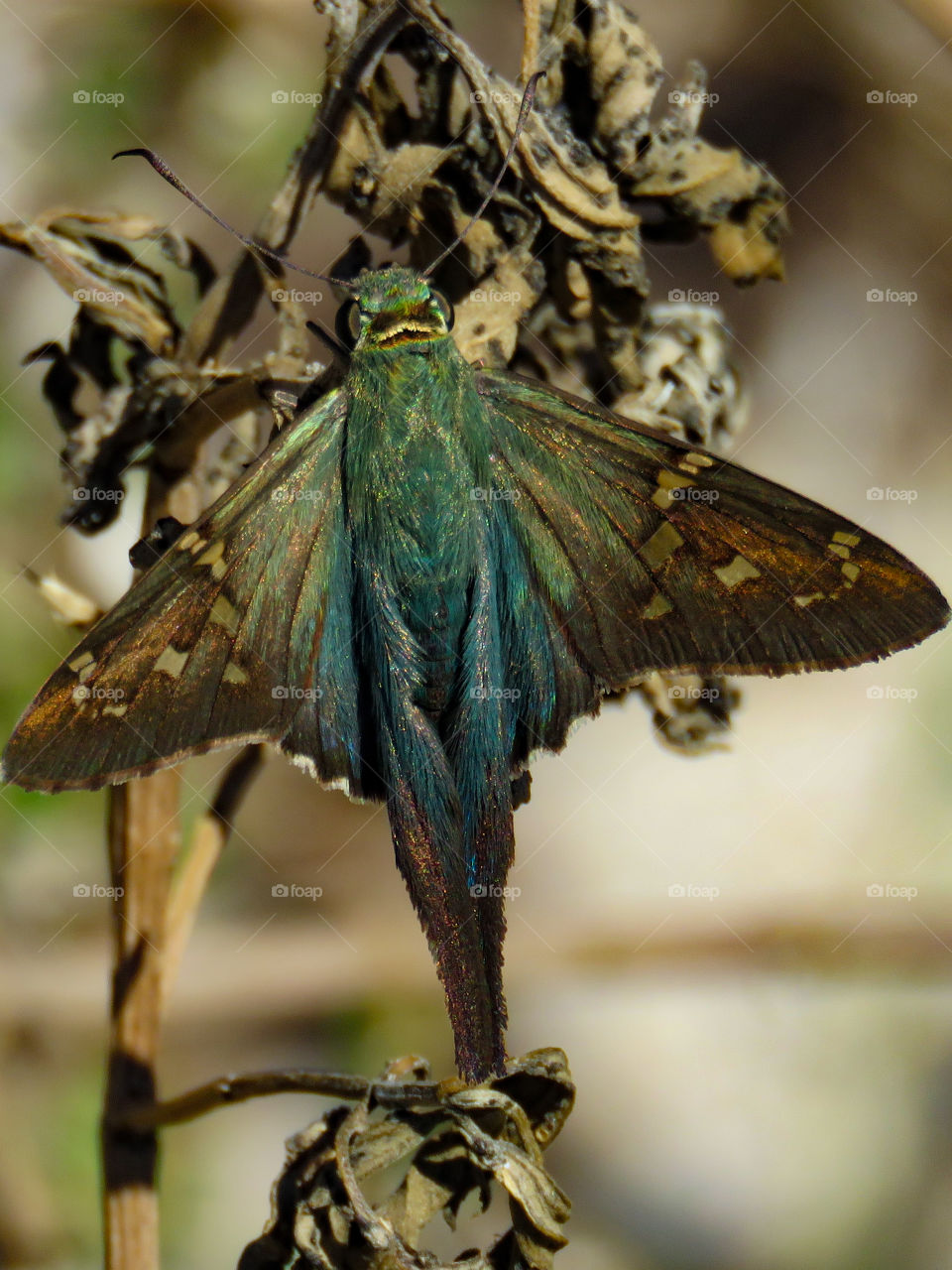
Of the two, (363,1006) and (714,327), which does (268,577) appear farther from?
(363,1006)

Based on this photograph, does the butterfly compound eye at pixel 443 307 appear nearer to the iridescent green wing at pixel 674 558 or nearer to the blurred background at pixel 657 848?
the iridescent green wing at pixel 674 558

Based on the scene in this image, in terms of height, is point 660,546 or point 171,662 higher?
point 660,546

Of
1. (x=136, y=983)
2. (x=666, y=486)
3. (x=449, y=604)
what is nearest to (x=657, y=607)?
(x=666, y=486)

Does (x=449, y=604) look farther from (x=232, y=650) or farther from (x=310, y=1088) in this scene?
(x=310, y=1088)

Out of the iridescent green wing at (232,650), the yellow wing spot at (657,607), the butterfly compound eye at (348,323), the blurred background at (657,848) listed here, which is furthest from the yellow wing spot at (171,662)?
the blurred background at (657,848)

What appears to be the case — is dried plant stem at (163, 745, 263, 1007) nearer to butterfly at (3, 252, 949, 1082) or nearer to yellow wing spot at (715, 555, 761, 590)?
butterfly at (3, 252, 949, 1082)

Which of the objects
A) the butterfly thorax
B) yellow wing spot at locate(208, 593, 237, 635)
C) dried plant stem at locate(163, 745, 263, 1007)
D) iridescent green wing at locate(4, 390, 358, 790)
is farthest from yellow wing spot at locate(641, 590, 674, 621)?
dried plant stem at locate(163, 745, 263, 1007)
